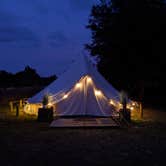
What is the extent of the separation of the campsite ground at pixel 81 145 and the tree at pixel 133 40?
10.5 metres

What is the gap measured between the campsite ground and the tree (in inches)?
415

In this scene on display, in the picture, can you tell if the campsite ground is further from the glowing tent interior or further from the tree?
the tree

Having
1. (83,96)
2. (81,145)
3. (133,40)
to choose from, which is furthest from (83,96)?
(133,40)

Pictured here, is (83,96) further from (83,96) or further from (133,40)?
(133,40)

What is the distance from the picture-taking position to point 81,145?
8.92 meters

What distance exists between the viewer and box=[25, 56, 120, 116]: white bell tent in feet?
49.2

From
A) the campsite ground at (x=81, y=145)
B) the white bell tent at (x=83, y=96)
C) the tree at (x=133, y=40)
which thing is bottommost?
the campsite ground at (x=81, y=145)

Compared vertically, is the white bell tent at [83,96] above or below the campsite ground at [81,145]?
above

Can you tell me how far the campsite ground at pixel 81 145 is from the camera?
7328 mm

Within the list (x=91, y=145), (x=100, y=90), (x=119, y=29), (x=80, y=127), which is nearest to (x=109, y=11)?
(x=119, y=29)

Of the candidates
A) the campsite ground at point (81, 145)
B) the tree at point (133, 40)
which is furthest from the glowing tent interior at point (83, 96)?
the tree at point (133, 40)

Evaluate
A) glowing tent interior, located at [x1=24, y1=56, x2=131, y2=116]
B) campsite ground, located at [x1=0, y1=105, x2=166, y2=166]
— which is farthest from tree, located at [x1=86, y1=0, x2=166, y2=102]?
campsite ground, located at [x1=0, y1=105, x2=166, y2=166]

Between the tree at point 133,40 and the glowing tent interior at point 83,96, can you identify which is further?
the tree at point 133,40

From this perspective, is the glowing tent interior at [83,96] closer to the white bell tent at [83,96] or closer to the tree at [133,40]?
the white bell tent at [83,96]
